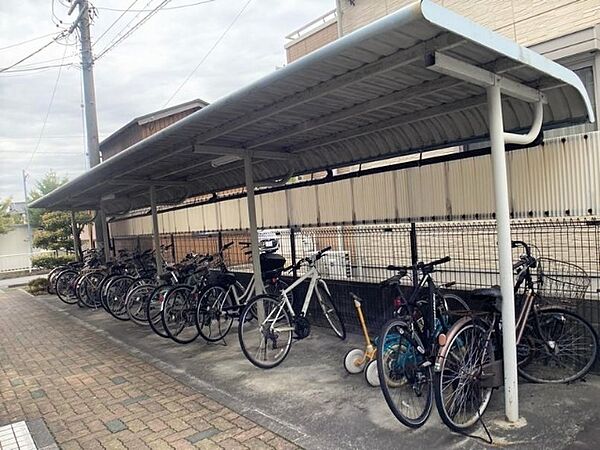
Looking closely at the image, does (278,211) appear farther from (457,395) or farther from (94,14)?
(94,14)

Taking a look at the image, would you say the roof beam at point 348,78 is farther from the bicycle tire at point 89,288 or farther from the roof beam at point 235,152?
the bicycle tire at point 89,288

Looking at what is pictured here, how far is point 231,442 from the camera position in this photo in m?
3.08

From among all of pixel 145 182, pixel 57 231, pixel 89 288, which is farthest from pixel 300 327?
pixel 57 231

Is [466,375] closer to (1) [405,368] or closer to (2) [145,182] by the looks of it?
(1) [405,368]

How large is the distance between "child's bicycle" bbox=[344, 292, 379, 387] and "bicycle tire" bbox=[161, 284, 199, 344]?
2376 millimetres

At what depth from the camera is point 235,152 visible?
5148 mm

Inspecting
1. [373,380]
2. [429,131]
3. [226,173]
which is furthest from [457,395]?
[226,173]

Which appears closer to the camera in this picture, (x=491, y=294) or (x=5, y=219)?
(x=491, y=294)

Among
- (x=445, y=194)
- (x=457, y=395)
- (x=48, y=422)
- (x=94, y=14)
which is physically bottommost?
(x=48, y=422)

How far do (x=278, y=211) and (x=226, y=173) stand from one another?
3.55 feet

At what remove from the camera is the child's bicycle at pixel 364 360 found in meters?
3.87

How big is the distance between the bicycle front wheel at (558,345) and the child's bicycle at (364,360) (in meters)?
1.15

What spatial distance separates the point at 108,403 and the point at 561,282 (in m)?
4.01

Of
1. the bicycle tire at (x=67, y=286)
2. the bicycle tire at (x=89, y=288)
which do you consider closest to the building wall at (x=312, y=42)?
the bicycle tire at (x=89, y=288)
